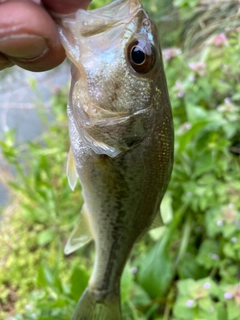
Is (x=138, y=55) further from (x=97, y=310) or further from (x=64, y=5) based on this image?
(x=97, y=310)

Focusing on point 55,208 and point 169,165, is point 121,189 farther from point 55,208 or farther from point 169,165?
point 55,208

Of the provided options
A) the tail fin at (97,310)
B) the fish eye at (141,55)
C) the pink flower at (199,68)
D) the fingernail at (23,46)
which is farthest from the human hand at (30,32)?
the pink flower at (199,68)

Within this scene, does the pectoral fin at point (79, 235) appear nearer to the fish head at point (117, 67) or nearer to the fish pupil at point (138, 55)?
the fish head at point (117, 67)

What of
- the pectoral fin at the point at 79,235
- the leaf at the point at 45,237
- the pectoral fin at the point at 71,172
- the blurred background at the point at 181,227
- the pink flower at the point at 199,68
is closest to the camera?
the pectoral fin at the point at 71,172

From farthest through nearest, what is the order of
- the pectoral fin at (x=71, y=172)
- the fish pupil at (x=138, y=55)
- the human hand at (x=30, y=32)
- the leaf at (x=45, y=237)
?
the leaf at (x=45, y=237) → the pectoral fin at (x=71, y=172) → the fish pupil at (x=138, y=55) → the human hand at (x=30, y=32)

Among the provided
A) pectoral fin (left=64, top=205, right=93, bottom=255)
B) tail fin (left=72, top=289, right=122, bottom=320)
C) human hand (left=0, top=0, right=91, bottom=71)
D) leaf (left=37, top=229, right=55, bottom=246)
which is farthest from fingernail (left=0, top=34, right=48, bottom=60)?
leaf (left=37, top=229, right=55, bottom=246)

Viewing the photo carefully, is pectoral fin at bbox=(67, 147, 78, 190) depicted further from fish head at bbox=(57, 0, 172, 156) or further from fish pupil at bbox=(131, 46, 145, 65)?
fish pupil at bbox=(131, 46, 145, 65)

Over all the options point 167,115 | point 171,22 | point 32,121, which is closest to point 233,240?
point 167,115
